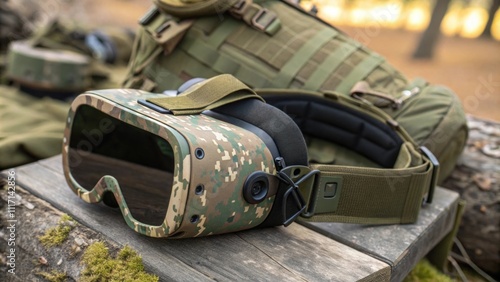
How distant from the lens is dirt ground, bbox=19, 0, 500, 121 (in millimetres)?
6660

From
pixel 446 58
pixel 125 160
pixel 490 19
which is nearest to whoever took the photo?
pixel 125 160

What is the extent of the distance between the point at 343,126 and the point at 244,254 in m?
0.92

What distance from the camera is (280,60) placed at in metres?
2.36

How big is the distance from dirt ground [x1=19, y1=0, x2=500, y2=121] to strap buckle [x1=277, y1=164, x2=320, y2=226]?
419cm

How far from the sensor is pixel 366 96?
2262 millimetres

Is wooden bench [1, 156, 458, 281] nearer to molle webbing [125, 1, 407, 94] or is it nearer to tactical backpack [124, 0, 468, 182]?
tactical backpack [124, 0, 468, 182]

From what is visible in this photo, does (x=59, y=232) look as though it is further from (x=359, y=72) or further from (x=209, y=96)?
(x=359, y=72)

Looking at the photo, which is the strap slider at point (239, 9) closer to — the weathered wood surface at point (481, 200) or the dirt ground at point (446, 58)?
the weathered wood surface at point (481, 200)

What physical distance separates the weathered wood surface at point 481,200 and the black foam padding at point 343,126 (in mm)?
681

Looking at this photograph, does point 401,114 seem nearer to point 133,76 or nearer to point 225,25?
point 225,25

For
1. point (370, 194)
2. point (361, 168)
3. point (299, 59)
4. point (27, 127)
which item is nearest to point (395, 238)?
point (370, 194)

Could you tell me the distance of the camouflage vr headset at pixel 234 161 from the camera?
1409 mm

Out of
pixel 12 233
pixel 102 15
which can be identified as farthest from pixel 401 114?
pixel 102 15

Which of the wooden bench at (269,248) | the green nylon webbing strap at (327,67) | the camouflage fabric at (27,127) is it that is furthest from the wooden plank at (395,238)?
the camouflage fabric at (27,127)
